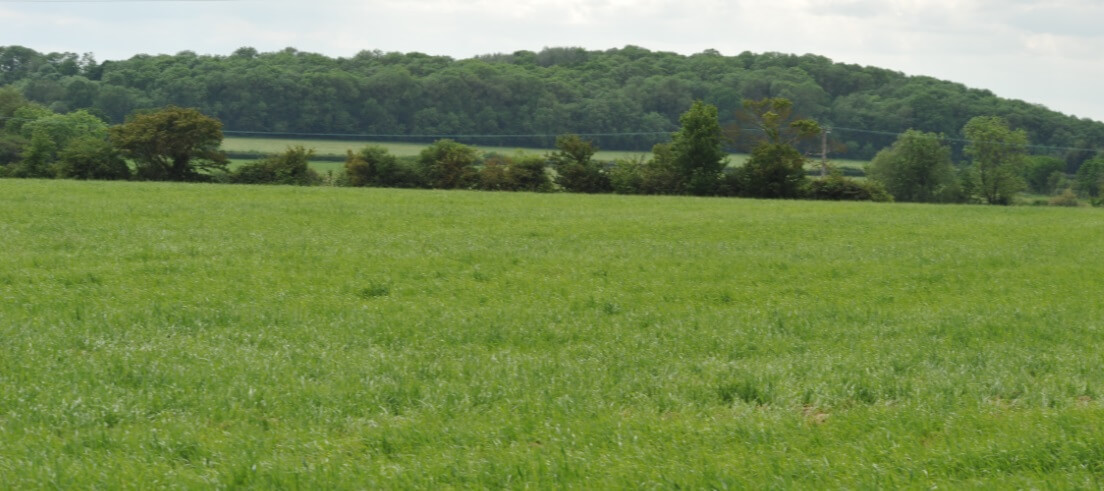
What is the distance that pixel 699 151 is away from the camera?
168 feet

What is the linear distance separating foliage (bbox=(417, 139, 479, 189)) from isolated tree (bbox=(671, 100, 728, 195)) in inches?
421

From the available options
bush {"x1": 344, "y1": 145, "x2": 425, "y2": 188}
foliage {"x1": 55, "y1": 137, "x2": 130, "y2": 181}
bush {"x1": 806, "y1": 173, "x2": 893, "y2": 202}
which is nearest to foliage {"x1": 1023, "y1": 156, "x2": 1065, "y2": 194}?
bush {"x1": 806, "y1": 173, "x2": 893, "y2": 202}

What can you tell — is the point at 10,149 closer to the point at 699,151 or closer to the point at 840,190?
the point at 699,151

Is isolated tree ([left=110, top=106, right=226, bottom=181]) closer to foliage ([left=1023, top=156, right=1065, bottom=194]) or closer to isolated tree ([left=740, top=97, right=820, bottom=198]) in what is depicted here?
isolated tree ([left=740, top=97, right=820, bottom=198])

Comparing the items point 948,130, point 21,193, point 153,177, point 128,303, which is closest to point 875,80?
point 948,130

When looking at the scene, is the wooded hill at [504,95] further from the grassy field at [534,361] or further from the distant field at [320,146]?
the grassy field at [534,361]

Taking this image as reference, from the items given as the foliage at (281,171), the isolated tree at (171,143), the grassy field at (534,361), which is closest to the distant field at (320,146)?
the foliage at (281,171)

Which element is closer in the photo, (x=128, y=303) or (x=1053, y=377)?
(x=1053, y=377)

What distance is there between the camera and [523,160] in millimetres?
50312

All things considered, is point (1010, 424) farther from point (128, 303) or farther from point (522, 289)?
point (128, 303)

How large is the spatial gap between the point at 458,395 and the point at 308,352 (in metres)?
2.78

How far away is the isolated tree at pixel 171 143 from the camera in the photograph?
47.7 metres

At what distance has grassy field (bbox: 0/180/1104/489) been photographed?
6.74 m

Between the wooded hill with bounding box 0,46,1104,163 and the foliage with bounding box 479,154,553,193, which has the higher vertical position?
the wooded hill with bounding box 0,46,1104,163
